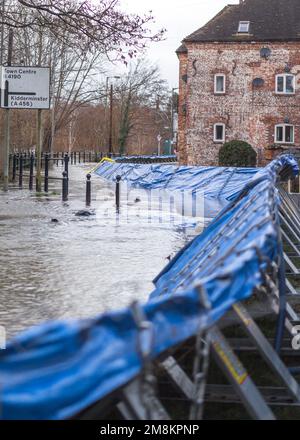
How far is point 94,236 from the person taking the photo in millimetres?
14062

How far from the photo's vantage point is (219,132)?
51188mm

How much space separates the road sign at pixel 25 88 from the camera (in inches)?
938

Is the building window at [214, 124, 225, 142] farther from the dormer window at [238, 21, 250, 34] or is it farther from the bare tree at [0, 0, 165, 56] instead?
the bare tree at [0, 0, 165, 56]

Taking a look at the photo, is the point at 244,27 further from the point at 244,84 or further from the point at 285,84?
the point at 285,84

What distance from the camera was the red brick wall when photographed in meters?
50.2

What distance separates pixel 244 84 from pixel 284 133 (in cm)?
419

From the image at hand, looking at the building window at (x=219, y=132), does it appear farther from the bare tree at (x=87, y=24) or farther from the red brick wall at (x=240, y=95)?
the bare tree at (x=87, y=24)

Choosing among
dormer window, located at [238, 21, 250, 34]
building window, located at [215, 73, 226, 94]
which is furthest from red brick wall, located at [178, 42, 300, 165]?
dormer window, located at [238, 21, 250, 34]

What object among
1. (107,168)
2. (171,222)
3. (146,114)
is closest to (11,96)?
(171,222)

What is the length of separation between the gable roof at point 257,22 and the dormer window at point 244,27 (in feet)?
0.85

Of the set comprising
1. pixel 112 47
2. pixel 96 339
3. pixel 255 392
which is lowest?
pixel 255 392

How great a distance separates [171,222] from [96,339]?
47.9 ft

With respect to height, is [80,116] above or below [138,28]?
above
